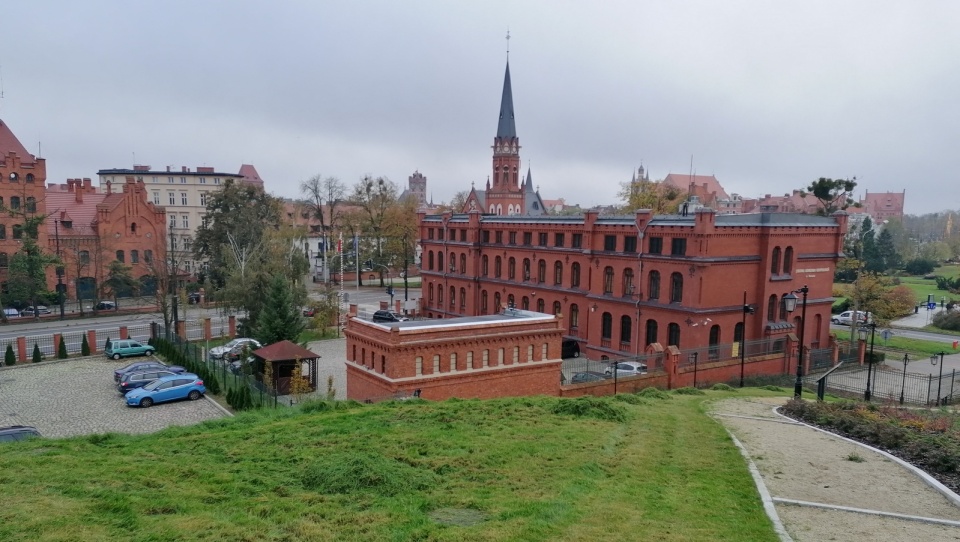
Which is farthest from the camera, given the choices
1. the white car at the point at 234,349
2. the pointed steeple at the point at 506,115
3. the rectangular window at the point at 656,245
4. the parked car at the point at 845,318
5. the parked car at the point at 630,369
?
the pointed steeple at the point at 506,115

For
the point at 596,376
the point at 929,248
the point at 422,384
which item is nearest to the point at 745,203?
the point at 929,248

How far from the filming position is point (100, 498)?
10.1m

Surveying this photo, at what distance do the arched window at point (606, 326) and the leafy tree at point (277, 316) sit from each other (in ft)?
60.9

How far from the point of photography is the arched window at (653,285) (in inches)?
1383

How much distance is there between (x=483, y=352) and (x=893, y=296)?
1547 inches

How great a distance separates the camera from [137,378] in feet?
90.7

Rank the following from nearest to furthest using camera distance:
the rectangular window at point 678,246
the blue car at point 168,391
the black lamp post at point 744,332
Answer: the blue car at point 168,391
the black lamp post at point 744,332
the rectangular window at point 678,246

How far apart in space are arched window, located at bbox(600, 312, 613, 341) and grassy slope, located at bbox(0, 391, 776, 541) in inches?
775

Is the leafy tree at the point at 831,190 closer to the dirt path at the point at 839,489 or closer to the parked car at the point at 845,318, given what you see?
the parked car at the point at 845,318

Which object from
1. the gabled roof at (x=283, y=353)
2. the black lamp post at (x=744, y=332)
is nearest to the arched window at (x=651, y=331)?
the black lamp post at (x=744, y=332)

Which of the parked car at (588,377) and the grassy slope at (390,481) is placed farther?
the parked car at (588,377)

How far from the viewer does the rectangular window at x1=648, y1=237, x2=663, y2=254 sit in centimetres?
3484

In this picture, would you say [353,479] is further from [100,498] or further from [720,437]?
[720,437]

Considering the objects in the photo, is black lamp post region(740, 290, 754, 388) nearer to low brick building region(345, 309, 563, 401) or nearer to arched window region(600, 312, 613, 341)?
arched window region(600, 312, 613, 341)
